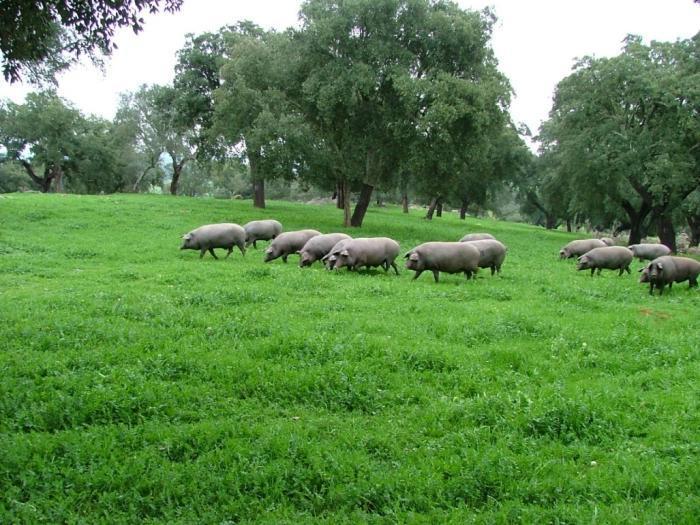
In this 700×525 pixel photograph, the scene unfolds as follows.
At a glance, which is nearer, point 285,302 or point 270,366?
point 270,366

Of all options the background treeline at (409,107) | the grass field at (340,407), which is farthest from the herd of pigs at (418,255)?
the background treeline at (409,107)

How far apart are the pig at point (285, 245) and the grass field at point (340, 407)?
560 cm

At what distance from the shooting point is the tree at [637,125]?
3052cm

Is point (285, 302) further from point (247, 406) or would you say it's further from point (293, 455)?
point (293, 455)

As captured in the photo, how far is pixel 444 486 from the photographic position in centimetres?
509

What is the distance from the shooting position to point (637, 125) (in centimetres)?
3356

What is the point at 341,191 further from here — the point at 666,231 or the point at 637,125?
the point at 666,231

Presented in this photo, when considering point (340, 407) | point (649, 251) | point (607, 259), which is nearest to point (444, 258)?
point (607, 259)

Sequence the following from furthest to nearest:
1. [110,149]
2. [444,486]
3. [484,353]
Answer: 1. [110,149]
2. [484,353]
3. [444,486]

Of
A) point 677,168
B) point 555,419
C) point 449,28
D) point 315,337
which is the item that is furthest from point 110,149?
point 555,419

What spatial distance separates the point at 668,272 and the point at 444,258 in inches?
231

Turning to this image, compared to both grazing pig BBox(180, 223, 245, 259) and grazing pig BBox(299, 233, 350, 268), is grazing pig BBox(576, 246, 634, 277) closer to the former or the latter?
grazing pig BBox(299, 233, 350, 268)

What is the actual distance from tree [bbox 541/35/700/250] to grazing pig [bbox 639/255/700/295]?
16230 millimetres

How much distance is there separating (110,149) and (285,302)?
50.5 meters
